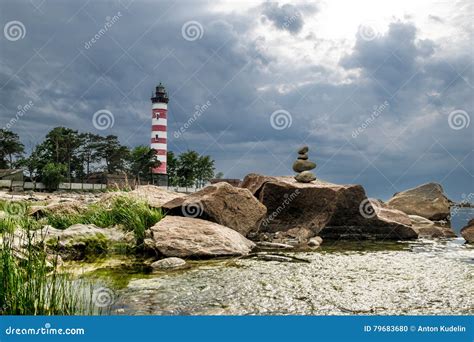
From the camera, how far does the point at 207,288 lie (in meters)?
7.20

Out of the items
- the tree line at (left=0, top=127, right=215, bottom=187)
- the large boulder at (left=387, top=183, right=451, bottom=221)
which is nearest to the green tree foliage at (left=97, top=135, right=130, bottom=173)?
the tree line at (left=0, top=127, right=215, bottom=187)

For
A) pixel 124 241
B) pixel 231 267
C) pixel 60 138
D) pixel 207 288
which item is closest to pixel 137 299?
pixel 207 288

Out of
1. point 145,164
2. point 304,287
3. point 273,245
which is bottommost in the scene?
point 304,287

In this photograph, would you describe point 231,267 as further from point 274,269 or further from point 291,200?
point 291,200

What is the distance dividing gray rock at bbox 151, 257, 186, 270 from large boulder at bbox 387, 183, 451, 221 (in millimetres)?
19102

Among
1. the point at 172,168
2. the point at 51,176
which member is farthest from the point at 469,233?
the point at 172,168

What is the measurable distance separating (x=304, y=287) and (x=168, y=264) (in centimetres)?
317

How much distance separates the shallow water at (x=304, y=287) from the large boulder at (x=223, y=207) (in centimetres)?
297

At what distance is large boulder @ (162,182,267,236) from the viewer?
12.9 m

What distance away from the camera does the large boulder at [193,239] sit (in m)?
10.3

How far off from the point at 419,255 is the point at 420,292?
485 cm

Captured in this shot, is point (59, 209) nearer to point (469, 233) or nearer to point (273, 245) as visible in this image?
point (273, 245)

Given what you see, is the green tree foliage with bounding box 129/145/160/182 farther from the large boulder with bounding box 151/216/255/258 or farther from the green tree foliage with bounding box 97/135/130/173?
the large boulder with bounding box 151/216/255/258

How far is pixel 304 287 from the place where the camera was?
7.35 metres
